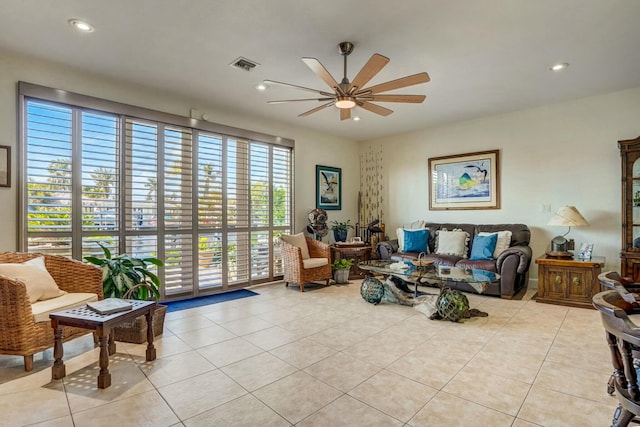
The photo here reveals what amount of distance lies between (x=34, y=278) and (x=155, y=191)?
1.70 metres

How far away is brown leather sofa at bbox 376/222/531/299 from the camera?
4121 millimetres

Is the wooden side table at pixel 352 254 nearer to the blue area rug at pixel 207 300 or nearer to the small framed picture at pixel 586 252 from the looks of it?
the blue area rug at pixel 207 300

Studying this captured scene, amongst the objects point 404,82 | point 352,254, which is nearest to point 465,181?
point 352,254

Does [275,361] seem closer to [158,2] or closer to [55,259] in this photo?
[55,259]

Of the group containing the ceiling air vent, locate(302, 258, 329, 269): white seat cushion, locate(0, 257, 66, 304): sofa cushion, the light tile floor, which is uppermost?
the ceiling air vent

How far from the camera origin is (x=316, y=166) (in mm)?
6004

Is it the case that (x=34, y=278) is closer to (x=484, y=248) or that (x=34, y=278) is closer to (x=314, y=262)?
(x=314, y=262)

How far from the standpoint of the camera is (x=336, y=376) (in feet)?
7.36

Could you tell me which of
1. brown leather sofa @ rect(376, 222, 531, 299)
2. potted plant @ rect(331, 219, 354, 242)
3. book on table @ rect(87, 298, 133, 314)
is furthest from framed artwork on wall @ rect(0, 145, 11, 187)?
brown leather sofa @ rect(376, 222, 531, 299)

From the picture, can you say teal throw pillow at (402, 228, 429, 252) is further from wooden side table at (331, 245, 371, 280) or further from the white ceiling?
the white ceiling

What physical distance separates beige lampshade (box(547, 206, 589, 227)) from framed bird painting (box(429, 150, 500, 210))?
1029 millimetres

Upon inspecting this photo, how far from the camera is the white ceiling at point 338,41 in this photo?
2.45 m

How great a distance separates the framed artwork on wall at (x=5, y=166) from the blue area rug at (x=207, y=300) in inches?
79.3

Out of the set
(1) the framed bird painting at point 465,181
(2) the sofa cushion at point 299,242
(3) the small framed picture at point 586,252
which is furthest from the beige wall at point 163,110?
(3) the small framed picture at point 586,252
